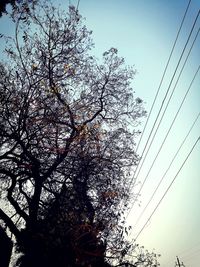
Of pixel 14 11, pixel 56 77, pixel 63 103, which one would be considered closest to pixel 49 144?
pixel 63 103

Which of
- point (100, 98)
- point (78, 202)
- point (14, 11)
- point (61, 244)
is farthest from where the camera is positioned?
point (100, 98)

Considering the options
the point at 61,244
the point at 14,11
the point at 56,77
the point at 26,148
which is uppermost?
the point at 14,11

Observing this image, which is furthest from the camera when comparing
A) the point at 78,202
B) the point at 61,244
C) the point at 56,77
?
the point at 78,202

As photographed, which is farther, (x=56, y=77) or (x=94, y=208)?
(x=94, y=208)

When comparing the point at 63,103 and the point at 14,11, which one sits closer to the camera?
the point at 14,11

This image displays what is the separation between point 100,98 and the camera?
16.9 m

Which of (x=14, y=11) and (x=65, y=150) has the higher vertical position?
(x=14, y=11)

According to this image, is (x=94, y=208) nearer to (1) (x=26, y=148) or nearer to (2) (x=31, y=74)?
(1) (x=26, y=148)

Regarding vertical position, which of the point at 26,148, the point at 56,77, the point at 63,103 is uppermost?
the point at 56,77

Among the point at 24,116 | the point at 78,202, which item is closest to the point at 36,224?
the point at 78,202

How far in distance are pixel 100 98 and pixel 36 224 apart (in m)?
8.41

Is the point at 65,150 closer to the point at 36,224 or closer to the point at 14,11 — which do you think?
the point at 36,224

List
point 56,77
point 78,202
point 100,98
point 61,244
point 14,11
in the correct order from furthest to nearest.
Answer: point 100,98 → point 78,202 → point 56,77 → point 14,11 → point 61,244

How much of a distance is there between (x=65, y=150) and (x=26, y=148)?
2.22 m
